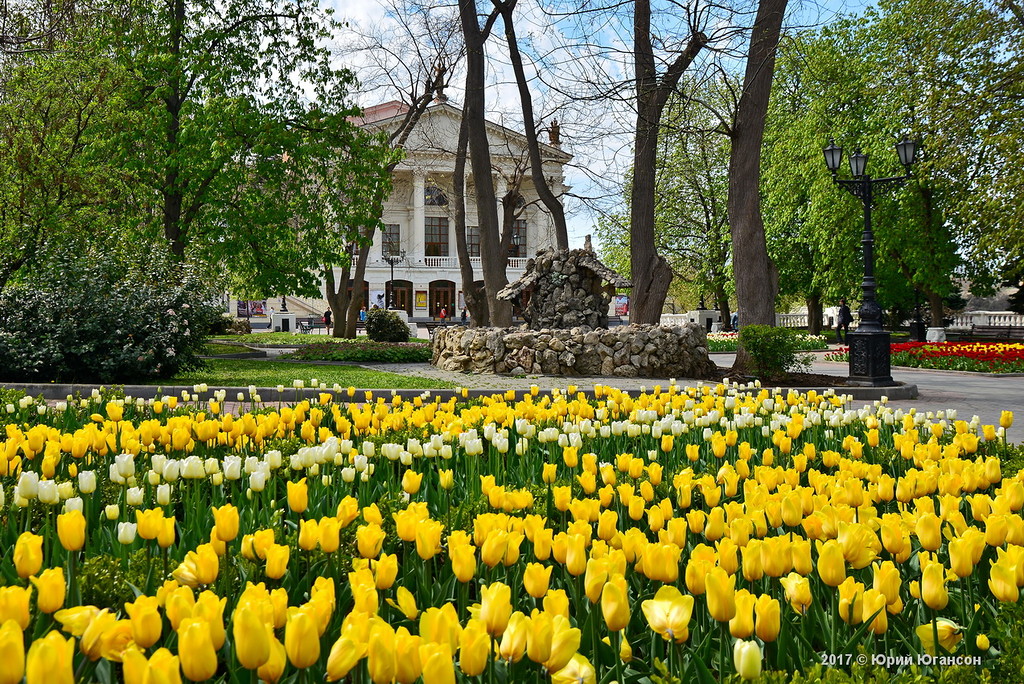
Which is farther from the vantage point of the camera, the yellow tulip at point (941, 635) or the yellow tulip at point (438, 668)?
the yellow tulip at point (941, 635)

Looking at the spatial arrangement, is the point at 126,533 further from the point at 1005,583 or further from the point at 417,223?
the point at 417,223

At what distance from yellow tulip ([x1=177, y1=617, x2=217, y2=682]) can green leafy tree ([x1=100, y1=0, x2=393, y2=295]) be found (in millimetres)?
18868

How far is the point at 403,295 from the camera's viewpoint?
61906 mm

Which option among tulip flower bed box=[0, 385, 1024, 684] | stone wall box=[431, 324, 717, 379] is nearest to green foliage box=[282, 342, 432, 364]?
stone wall box=[431, 324, 717, 379]

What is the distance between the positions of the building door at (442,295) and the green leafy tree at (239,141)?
1522 inches

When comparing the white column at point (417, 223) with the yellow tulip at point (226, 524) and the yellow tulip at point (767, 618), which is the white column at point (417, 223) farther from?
A: the yellow tulip at point (767, 618)

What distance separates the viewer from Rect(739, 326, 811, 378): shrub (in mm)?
14148

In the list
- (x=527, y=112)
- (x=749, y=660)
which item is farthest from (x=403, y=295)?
(x=749, y=660)

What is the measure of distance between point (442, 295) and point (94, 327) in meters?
49.7

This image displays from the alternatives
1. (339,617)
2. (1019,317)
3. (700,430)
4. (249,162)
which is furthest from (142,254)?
(1019,317)

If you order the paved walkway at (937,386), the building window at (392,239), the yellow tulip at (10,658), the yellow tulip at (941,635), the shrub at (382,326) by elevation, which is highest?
the building window at (392,239)

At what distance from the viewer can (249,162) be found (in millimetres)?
21359

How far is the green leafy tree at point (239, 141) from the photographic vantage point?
19156 mm

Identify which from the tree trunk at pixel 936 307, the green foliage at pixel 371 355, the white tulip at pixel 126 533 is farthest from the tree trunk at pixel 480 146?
the tree trunk at pixel 936 307
